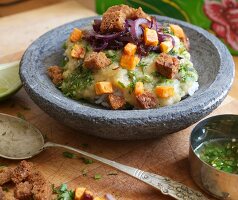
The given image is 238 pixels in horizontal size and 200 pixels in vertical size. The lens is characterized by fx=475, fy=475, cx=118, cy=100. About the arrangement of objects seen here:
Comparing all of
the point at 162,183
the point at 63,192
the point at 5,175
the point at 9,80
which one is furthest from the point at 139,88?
the point at 9,80

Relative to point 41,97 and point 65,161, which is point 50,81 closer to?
point 41,97

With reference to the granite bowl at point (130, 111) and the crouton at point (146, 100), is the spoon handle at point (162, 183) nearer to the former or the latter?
the granite bowl at point (130, 111)

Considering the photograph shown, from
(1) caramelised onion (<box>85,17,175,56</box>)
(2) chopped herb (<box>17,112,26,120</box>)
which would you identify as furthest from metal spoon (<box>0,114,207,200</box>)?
(1) caramelised onion (<box>85,17,175,56</box>)

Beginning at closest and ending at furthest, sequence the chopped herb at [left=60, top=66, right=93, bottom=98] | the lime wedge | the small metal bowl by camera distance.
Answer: the small metal bowl, the chopped herb at [left=60, top=66, right=93, bottom=98], the lime wedge

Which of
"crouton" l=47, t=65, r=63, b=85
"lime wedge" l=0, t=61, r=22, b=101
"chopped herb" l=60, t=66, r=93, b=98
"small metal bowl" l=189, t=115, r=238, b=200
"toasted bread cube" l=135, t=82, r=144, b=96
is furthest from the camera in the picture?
"lime wedge" l=0, t=61, r=22, b=101

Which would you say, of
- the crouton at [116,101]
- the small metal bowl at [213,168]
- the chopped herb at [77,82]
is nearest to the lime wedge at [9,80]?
the chopped herb at [77,82]

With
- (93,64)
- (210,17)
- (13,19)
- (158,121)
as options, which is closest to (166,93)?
(158,121)

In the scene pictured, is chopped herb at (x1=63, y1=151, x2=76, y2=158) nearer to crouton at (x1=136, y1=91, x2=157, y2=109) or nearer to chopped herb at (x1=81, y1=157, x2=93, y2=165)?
chopped herb at (x1=81, y1=157, x2=93, y2=165)
